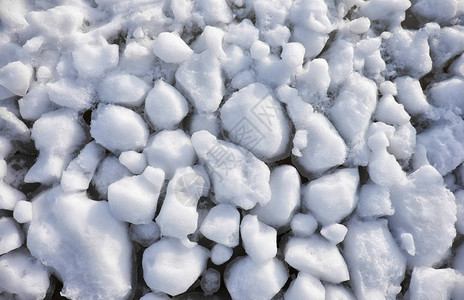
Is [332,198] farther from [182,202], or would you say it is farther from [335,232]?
[182,202]

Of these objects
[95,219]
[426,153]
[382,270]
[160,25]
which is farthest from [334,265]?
[160,25]

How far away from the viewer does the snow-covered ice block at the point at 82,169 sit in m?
0.52

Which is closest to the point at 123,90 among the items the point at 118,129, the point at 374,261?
the point at 118,129

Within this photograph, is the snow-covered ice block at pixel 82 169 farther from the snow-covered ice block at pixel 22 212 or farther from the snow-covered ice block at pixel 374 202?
the snow-covered ice block at pixel 374 202

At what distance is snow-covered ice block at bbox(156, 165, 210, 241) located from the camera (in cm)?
49

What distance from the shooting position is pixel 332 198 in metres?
0.52

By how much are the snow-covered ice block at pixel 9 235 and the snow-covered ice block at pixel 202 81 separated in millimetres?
289

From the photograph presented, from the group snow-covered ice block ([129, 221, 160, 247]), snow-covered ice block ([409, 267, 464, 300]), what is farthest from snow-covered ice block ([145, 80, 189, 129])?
snow-covered ice block ([409, 267, 464, 300])

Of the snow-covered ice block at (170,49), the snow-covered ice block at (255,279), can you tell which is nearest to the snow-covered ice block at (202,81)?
the snow-covered ice block at (170,49)

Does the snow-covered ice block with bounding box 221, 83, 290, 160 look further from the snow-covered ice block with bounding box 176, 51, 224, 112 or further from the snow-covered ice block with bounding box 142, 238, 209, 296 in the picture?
the snow-covered ice block with bounding box 142, 238, 209, 296

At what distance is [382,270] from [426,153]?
178mm

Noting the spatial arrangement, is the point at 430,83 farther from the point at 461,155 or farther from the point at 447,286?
the point at 447,286

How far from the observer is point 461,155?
562 mm

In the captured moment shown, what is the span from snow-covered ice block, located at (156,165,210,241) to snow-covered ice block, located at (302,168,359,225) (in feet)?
0.47
